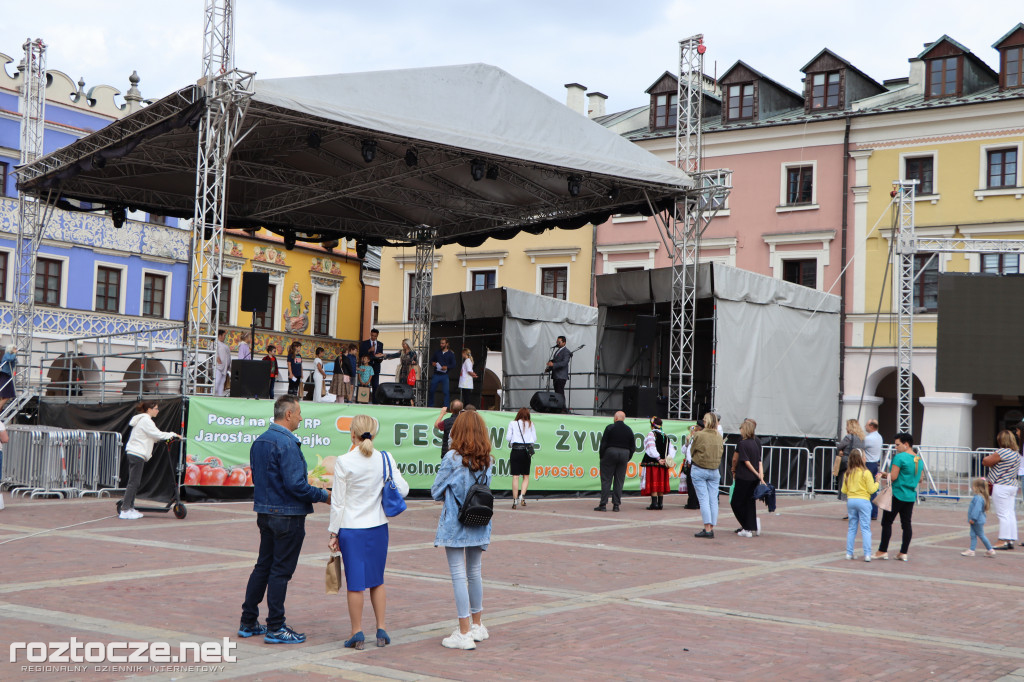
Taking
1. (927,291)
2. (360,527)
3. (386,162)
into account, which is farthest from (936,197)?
(360,527)

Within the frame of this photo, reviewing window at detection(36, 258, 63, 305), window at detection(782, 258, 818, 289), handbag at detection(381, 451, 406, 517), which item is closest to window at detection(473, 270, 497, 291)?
window at detection(782, 258, 818, 289)

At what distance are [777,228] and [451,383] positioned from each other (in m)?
14.6

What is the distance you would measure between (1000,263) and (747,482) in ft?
72.2

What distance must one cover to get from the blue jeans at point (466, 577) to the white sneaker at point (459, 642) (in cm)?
13

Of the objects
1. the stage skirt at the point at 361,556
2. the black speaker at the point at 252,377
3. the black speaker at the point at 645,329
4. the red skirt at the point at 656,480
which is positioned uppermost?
the black speaker at the point at 645,329

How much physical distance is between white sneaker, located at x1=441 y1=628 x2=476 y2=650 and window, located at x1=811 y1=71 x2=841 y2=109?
33.2 meters

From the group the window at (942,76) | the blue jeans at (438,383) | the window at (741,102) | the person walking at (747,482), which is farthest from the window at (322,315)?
the person walking at (747,482)

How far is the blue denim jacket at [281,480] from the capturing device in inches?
295

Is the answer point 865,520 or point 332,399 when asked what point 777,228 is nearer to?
point 332,399

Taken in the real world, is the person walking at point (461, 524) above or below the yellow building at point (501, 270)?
below

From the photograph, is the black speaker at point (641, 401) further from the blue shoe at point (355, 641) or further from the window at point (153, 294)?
the window at point (153, 294)

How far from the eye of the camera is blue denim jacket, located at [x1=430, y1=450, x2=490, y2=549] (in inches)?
299

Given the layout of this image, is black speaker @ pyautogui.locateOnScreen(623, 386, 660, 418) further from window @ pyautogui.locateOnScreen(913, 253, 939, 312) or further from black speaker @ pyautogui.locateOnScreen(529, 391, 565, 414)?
window @ pyautogui.locateOnScreen(913, 253, 939, 312)

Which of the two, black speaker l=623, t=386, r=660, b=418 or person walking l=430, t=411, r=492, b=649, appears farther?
black speaker l=623, t=386, r=660, b=418
